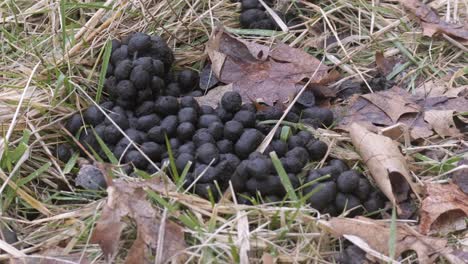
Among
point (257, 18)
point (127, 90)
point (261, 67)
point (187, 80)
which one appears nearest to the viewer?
point (127, 90)

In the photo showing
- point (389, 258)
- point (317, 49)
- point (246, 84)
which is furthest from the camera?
point (317, 49)

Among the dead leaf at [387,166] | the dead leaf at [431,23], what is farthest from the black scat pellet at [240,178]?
the dead leaf at [431,23]

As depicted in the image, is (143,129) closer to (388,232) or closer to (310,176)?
(310,176)

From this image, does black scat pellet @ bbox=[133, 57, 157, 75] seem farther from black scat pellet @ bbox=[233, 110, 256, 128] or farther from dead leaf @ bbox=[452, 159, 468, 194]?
dead leaf @ bbox=[452, 159, 468, 194]

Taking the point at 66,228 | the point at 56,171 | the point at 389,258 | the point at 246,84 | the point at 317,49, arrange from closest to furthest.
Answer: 1. the point at 389,258
2. the point at 66,228
3. the point at 56,171
4. the point at 246,84
5. the point at 317,49

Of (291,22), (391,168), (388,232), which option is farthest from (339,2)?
(388,232)

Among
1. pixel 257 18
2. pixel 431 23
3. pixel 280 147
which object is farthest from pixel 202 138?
pixel 431 23

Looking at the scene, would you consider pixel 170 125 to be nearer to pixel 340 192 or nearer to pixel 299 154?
pixel 299 154

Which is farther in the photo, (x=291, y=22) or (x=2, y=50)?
(x=291, y=22)
